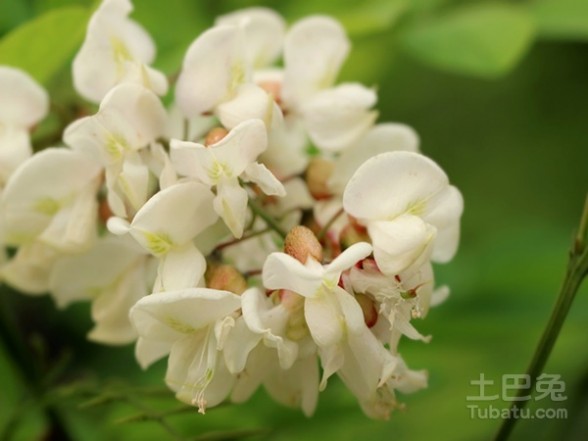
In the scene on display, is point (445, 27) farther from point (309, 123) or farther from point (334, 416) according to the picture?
point (334, 416)

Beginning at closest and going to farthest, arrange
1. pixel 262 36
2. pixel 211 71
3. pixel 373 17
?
pixel 211 71, pixel 262 36, pixel 373 17

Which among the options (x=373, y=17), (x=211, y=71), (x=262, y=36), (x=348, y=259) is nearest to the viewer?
(x=348, y=259)

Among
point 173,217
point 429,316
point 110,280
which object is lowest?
point 429,316

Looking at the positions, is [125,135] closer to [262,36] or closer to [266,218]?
[266,218]

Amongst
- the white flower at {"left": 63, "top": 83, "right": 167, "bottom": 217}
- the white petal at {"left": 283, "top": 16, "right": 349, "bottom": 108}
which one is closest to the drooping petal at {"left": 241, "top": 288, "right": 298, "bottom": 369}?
the white flower at {"left": 63, "top": 83, "right": 167, "bottom": 217}

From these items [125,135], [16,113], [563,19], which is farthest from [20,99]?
[563,19]
